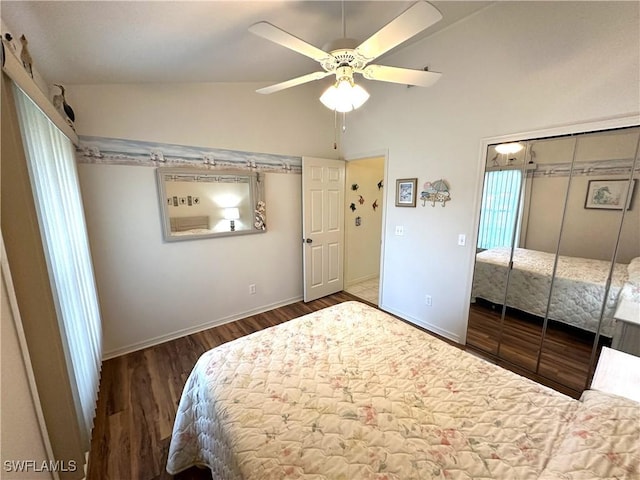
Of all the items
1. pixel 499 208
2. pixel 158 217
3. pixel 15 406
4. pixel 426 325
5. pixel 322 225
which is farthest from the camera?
pixel 322 225

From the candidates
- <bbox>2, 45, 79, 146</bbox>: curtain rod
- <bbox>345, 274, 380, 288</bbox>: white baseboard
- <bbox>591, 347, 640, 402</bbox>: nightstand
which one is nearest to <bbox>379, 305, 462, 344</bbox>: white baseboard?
<bbox>345, 274, 380, 288</bbox>: white baseboard

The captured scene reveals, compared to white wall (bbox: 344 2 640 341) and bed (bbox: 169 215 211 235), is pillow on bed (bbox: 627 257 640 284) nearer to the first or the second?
white wall (bbox: 344 2 640 341)

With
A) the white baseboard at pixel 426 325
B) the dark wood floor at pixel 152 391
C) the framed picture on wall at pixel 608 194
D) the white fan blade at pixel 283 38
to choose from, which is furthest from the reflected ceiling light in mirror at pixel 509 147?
the white baseboard at pixel 426 325

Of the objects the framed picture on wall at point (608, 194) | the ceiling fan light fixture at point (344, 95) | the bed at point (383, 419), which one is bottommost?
the bed at point (383, 419)

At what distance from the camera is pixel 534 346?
2.20m

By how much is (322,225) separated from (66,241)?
2.61 meters

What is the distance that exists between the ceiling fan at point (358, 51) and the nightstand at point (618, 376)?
6.00 ft

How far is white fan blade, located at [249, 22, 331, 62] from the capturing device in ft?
3.63

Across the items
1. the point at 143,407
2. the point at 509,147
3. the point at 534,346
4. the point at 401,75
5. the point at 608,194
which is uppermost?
the point at 401,75

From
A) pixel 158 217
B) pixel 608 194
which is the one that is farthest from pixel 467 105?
pixel 158 217

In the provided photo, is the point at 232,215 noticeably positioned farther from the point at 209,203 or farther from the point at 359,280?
the point at 359,280

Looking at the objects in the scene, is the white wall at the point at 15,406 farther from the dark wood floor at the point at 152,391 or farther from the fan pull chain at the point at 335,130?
the fan pull chain at the point at 335,130

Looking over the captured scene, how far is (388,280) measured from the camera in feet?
10.8

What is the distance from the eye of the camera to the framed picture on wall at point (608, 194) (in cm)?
165
